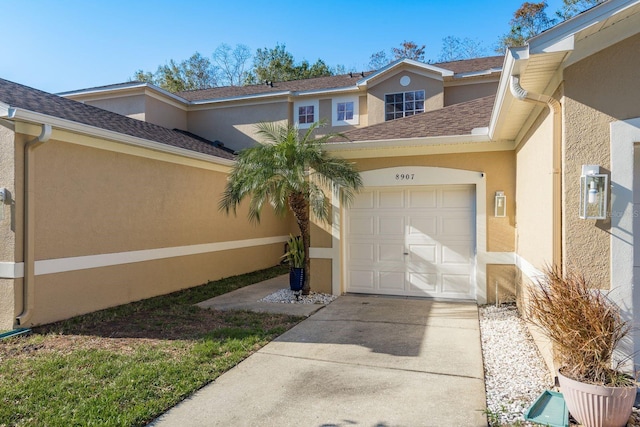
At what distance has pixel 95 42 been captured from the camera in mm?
15984

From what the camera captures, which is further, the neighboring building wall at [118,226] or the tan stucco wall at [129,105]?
the tan stucco wall at [129,105]

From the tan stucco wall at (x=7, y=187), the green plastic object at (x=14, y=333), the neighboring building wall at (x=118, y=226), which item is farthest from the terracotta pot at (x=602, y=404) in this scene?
the tan stucco wall at (x=7, y=187)

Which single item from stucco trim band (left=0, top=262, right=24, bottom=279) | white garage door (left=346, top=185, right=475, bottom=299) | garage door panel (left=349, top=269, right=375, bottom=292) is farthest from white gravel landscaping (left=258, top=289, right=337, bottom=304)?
stucco trim band (left=0, top=262, right=24, bottom=279)

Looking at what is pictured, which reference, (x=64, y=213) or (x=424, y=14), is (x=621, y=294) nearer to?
(x=64, y=213)

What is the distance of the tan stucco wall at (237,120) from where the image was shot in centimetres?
1683

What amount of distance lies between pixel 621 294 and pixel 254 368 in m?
4.01

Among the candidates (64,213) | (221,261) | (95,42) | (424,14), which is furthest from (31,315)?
(424,14)

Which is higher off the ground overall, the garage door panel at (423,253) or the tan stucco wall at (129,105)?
the tan stucco wall at (129,105)

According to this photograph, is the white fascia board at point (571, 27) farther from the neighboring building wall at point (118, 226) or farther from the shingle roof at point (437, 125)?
the neighboring building wall at point (118, 226)

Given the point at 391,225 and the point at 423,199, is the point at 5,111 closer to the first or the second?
the point at 391,225

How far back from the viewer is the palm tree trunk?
8617 mm

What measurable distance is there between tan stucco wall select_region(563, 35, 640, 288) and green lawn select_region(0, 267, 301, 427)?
4117 millimetres

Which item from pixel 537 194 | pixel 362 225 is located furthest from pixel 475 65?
pixel 537 194

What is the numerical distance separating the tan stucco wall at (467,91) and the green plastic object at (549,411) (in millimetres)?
12791
